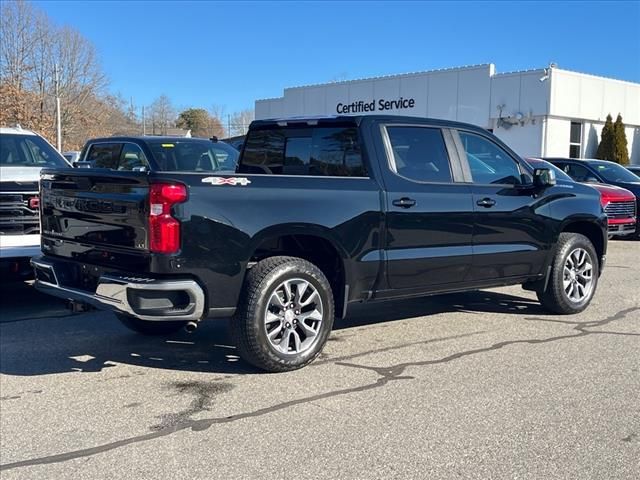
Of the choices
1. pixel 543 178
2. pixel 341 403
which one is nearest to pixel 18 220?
pixel 341 403

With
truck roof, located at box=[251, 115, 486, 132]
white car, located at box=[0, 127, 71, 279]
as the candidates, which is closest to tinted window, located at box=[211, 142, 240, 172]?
white car, located at box=[0, 127, 71, 279]

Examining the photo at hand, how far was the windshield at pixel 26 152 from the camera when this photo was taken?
838cm

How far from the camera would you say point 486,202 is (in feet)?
21.4

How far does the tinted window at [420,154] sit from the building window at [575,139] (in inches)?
931

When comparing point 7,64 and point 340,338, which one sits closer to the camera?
point 340,338

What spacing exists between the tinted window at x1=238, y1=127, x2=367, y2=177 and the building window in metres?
24.0

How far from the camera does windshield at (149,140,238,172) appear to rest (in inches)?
390

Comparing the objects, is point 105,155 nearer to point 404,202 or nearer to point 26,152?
point 26,152

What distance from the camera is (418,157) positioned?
618cm

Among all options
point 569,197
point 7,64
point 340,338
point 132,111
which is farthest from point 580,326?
point 132,111

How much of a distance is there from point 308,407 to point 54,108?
43350 mm

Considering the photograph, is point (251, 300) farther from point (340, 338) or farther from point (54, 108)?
point (54, 108)

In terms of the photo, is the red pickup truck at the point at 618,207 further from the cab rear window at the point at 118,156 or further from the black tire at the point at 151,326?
the black tire at the point at 151,326

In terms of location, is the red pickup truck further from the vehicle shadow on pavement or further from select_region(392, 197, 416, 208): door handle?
select_region(392, 197, 416, 208): door handle
